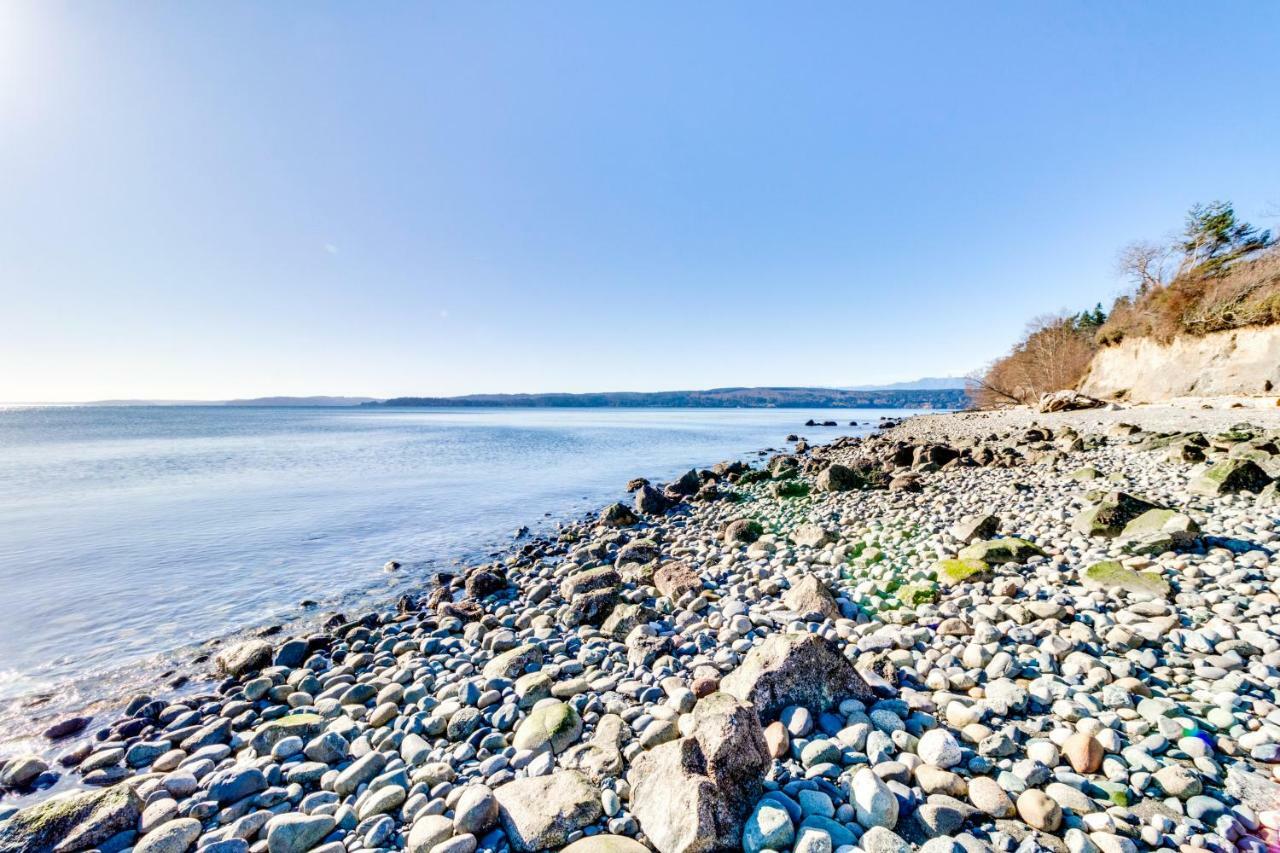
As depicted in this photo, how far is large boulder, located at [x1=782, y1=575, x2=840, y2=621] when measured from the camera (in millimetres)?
4938

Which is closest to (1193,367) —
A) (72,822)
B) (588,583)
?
(588,583)

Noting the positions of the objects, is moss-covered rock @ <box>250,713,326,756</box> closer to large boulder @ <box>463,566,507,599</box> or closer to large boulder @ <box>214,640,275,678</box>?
large boulder @ <box>214,640,275,678</box>

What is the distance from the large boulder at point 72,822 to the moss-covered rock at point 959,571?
6.76m

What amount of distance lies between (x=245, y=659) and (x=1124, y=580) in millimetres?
8695

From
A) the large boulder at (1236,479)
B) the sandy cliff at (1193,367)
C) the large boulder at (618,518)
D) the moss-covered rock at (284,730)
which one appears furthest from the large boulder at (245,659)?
the sandy cliff at (1193,367)

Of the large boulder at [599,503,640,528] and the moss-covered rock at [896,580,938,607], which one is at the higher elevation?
the moss-covered rock at [896,580,938,607]

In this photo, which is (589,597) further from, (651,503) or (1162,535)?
(651,503)

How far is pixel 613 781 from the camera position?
284 centimetres

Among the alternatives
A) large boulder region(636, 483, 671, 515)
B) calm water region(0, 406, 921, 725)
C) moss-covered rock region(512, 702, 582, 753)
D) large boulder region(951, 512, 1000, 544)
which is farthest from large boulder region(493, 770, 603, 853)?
large boulder region(636, 483, 671, 515)

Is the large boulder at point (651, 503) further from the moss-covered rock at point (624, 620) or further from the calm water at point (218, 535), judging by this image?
the moss-covered rock at point (624, 620)

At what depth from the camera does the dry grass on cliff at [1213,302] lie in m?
23.4

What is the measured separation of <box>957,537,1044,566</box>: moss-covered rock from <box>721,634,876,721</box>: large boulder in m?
3.21

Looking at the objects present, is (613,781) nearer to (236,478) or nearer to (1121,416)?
(236,478)

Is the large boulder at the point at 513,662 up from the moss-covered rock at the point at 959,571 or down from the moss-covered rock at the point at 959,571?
down
